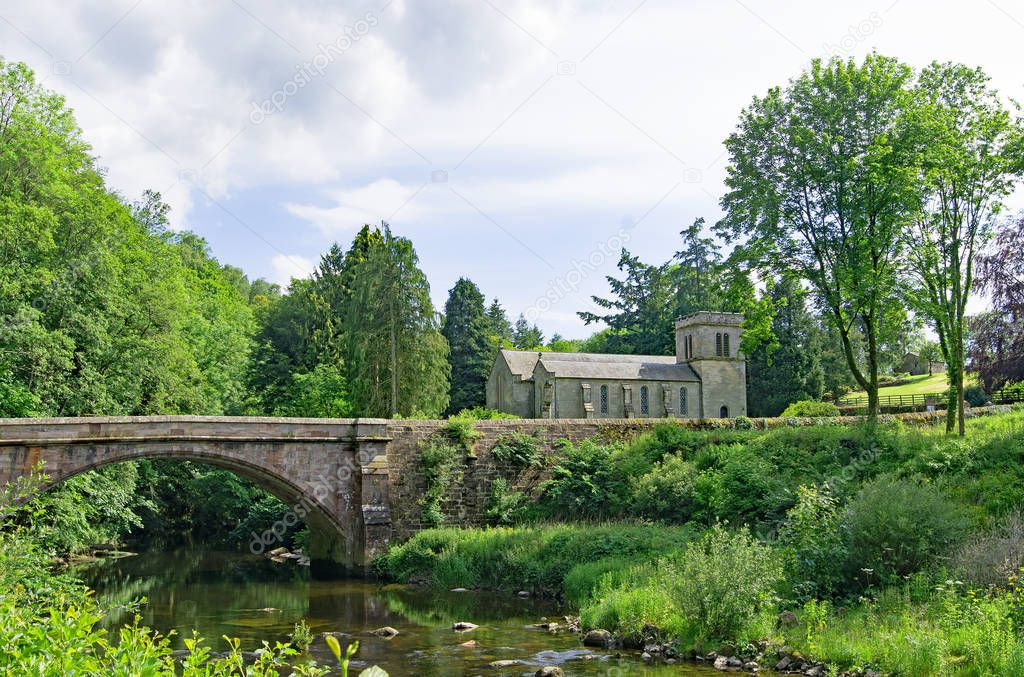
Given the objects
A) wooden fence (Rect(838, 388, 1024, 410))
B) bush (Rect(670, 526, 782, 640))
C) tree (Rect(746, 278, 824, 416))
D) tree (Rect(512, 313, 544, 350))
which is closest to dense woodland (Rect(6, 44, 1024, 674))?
bush (Rect(670, 526, 782, 640))

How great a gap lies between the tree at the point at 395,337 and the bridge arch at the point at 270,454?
987cm

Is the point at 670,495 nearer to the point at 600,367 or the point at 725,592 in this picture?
the point at 725,592

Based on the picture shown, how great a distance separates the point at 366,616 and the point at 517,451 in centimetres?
900

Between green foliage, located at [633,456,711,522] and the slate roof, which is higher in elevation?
the slate roof

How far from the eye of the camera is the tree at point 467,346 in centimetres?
5159

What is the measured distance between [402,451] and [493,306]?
45.8 m

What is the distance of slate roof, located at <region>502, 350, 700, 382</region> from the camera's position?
39.9m

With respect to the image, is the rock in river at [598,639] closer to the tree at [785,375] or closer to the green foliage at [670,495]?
the green foliage at [670,495]

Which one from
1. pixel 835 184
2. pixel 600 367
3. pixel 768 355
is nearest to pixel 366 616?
pixel 768 355

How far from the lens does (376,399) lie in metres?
34.2

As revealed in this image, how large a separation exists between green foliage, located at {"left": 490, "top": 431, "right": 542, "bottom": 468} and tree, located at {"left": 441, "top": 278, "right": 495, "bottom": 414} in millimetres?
25104

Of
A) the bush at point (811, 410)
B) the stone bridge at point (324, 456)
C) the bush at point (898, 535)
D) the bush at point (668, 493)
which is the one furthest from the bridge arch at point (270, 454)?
the bush at point (811, 410)

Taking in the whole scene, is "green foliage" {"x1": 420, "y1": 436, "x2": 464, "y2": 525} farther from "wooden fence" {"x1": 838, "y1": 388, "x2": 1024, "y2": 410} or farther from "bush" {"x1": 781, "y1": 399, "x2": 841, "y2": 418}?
"wooden fence" {"x1": 838, "y1": 388, "x2": 1024, "y2": 410}

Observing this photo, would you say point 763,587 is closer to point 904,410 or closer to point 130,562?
point 130,562
